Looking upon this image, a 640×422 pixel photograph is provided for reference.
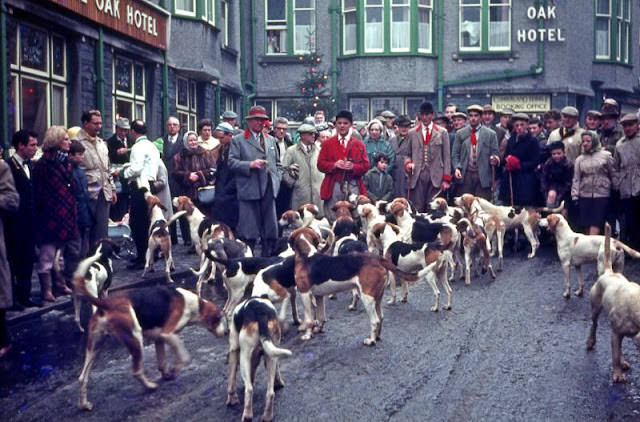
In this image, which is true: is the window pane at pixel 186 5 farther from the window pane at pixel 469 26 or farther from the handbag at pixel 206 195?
the window pane at pixel 469 26

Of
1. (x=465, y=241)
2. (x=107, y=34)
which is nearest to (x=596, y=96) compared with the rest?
(x=107, y=34)

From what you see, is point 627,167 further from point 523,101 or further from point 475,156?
point 523,101

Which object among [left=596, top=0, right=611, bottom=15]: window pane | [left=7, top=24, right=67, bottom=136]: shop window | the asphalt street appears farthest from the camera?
[left=596, top=0, right=611, bottom=15]: window pane

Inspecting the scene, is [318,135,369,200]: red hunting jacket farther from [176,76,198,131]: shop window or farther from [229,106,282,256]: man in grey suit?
[176,76,198,131]: shop window

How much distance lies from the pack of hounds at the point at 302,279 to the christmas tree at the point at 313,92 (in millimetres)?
14433

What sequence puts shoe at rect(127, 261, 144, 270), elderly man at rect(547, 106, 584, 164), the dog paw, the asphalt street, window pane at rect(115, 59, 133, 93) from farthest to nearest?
window pane at rect(115, 59, 133, 93), elderly man at rect(547, 106, 584, 164), shoe at rect(127, 261, 144, 270), the dog paw, the asphalt street

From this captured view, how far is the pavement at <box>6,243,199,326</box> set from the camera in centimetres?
951

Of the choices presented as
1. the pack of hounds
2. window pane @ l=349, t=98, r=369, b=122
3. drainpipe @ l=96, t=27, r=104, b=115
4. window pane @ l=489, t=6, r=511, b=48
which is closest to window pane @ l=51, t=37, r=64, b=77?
drainpipe @ l=96, t=27, r=104, b=115

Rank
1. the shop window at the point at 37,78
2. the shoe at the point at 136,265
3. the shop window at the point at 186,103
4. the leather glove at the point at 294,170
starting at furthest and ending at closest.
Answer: the shop window at the point at 186,103, the shop window at the point at 37,78, the leather glove at the point at 294,170, the shoe at the point at 136,265

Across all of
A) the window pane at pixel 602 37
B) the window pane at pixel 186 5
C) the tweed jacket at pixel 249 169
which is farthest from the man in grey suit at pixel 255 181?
the window pane at pixel 602 37

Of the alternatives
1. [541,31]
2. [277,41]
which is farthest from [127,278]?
[541,31]

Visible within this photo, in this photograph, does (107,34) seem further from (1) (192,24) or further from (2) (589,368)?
(2) (589,368)

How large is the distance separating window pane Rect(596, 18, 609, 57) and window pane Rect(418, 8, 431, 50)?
271 inches

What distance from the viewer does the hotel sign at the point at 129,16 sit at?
1675cm
